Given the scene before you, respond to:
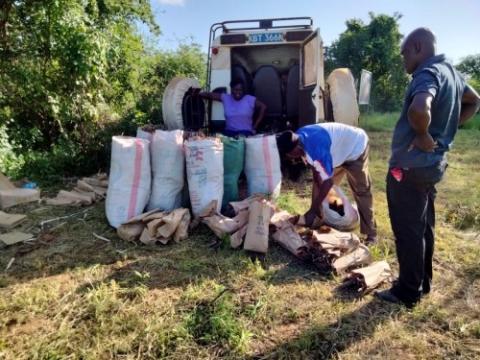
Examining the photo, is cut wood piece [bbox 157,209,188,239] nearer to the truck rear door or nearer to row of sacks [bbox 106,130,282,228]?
row of sacks [bbox 106,130,282,228]

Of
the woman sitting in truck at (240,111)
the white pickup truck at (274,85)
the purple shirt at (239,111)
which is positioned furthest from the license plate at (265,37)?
the purple shirt at (239,111)

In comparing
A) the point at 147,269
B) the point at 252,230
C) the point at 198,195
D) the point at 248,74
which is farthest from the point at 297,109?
the point at 147,269

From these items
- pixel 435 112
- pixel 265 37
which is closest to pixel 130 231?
pixel 435 112

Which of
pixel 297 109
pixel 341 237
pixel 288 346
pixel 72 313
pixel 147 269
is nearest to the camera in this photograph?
pixel 288 346

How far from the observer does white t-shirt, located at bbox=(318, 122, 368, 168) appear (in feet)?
11.2

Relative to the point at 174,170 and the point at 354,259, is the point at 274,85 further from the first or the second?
the point at 354,259

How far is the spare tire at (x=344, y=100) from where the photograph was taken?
509 centimetres

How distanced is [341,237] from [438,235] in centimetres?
123

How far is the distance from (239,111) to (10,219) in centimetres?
290

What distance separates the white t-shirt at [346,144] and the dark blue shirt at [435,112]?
2.97ft

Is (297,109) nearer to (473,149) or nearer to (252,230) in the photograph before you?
(252,230)

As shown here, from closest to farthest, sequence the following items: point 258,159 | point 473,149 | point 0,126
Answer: point 258,159, point 0,126, point 473,149

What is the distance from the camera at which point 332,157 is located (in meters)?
3.35

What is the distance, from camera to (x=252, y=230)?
10.9 ft
